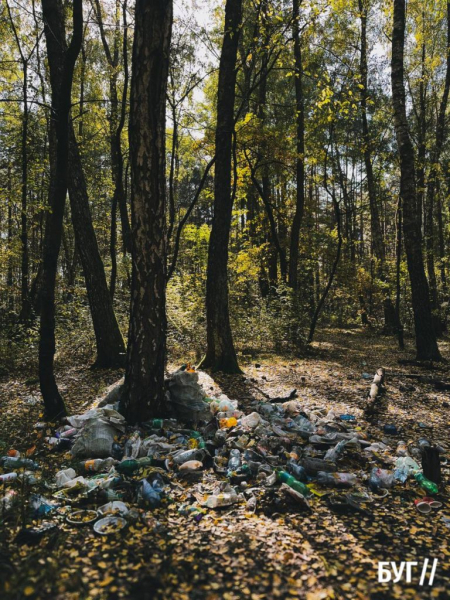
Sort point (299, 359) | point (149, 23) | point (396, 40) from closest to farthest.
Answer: point (149, 23) < point (396, 40) < point (299, 359)

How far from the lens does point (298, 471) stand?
138 inches

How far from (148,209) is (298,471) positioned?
3170mm

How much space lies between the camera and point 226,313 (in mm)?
7949

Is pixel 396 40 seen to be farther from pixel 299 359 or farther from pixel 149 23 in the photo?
pixel 299 359

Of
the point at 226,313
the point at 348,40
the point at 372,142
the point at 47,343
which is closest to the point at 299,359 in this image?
the point at 226,313

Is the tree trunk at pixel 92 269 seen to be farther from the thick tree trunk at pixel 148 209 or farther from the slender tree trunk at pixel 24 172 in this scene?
the thick tree trunk at pixel 148 209

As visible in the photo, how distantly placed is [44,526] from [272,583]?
159cm

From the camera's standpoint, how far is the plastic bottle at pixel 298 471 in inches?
138

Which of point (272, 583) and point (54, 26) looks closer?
point (272, 583)

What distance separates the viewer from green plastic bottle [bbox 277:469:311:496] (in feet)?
10.6

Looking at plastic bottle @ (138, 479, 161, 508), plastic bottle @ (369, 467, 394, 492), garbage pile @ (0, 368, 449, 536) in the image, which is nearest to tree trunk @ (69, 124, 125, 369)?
garbage pile @ (0, 368, 449, 536)

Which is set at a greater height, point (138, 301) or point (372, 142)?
point (372, 142)

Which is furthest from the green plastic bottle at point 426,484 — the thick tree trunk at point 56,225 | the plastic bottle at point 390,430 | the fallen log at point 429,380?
the thick tree trunk at point 56,225

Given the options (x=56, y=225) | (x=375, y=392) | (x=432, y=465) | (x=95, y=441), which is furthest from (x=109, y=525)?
(x=375, y=392)
